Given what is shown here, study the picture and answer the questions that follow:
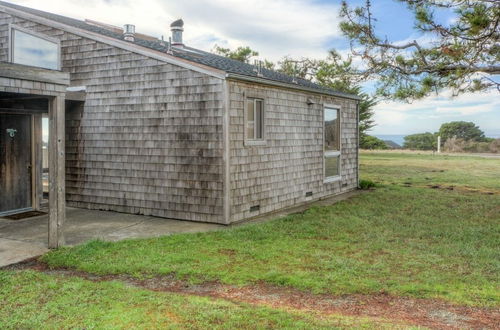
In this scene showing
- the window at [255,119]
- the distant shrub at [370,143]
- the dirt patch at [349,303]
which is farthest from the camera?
the distant shrub at [370,143]

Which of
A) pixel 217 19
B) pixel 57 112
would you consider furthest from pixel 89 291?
pixel 217 19

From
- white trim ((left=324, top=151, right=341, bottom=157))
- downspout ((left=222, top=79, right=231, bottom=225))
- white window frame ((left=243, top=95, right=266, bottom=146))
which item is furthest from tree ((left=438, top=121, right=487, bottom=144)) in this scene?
downspout ((left=222, top=79, right=231, bottom=225))

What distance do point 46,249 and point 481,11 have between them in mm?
8068

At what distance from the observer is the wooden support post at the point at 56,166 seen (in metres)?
5.57

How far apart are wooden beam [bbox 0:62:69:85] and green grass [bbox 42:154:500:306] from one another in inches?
91.9

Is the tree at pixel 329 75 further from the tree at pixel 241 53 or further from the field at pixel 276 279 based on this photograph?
the field at pixel 276 279

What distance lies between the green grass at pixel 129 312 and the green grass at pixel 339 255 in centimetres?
70

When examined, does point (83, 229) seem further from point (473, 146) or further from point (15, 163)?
point (473, 146)

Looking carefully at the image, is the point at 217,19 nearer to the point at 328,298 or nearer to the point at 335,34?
the point at 335,34

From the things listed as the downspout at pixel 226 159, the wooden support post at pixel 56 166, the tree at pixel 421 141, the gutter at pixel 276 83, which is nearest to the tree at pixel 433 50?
the gutter at pixel 276 83

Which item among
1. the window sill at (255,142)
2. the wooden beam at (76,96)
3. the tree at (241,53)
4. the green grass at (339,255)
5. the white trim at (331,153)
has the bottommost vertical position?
the green grass at (339,255)

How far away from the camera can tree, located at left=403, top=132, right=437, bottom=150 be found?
39.4 meters

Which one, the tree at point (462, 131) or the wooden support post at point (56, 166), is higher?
the tree at point (462, 131)

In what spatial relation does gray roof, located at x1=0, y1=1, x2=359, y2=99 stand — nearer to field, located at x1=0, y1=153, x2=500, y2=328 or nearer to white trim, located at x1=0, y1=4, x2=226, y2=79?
white trim, located at x1=0, y1=4, x2=226, y2=79
